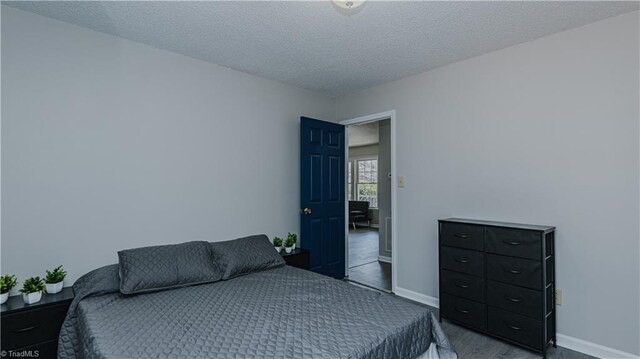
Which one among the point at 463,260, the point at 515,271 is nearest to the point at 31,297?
the point at 463,260

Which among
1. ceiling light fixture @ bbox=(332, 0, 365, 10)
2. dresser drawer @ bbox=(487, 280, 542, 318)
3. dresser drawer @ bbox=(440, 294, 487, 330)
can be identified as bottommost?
dresser drawer @ bbox=(440, 294, 487, 330)

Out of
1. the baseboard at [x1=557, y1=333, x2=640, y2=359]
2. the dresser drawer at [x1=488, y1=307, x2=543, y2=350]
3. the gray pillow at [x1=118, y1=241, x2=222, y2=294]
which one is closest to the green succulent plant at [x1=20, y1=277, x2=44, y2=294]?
the gray pillow at [x1=118, y1=241, x2=222, y2=294]

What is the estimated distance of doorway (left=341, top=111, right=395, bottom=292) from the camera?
422 cm

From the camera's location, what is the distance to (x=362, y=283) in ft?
13.4

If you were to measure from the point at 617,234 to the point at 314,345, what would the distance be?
2.40 m

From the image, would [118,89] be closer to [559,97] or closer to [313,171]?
[313,171]

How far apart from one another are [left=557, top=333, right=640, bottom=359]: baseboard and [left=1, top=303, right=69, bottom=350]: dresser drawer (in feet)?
12.3

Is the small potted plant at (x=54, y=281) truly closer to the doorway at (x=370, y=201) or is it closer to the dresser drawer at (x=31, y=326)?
the dresser drawer at (x=31, y=326)

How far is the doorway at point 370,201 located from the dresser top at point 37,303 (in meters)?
3.04

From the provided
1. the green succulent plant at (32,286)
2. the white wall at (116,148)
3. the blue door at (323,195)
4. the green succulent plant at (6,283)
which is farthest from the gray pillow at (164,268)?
the blue door at (323,195)

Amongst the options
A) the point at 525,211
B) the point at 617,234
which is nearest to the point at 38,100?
the point at 525,211

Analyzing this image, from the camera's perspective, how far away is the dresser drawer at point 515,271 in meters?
2.34

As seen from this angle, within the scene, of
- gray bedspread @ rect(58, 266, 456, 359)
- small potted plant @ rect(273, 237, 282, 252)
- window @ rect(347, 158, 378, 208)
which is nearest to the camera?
gray bedspread @ rect(58, 266, 456, 359)

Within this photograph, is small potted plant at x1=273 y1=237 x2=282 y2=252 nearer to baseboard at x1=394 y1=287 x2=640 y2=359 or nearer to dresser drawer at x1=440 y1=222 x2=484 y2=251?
dresser drawer at x1=440 y1=222 x2=484 y2=251
